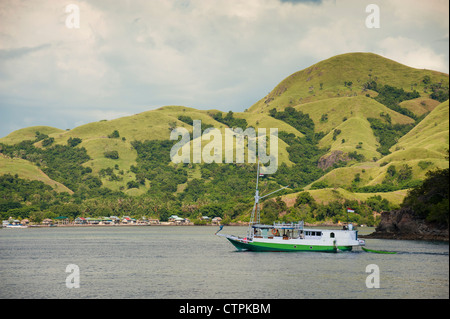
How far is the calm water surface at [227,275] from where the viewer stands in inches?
2837

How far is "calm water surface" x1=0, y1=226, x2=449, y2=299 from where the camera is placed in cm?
7206

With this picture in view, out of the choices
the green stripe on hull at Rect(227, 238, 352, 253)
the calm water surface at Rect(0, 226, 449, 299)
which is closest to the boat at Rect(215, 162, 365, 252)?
the green stripe on hull at Rect(227, 238, 352, 253)

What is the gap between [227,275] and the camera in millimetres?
86562

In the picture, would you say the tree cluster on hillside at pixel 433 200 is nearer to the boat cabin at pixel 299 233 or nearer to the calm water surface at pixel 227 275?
the calm water surface at pixel 227 275

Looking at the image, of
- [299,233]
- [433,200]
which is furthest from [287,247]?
[433,200]

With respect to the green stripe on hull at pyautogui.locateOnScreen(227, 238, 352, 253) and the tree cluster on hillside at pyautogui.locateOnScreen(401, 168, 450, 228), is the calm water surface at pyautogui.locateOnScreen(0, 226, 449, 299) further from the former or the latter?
the tree cluster on hillside at pyautogui.locateOnScreen(401, 168, 450, 228)

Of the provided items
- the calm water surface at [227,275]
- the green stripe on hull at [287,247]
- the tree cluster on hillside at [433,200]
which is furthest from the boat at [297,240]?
the tree cluster on hillside at [433,200]

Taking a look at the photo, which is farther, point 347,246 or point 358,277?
point 347,246

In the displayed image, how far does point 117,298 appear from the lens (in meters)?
69.4

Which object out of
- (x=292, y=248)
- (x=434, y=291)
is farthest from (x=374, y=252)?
(x=434, y=291)

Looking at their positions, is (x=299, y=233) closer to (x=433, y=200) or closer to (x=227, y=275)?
(x=227, y=275)
